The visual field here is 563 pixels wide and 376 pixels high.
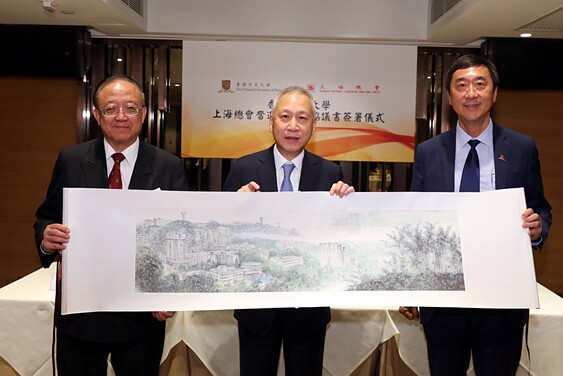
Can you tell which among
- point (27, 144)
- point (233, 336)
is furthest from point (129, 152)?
point (27, 144)

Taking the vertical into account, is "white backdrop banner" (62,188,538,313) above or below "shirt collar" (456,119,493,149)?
below

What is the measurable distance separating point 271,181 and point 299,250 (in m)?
0.29

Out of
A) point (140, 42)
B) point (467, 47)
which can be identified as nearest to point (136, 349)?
point (140, 42)

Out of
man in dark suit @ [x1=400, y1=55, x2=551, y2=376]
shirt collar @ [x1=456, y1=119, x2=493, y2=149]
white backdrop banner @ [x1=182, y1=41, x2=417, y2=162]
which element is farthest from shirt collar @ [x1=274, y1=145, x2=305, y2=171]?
white backdrop banner @ [x1=182, y1=41, x2=417, y2=162]

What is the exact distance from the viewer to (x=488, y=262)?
70.7 inches

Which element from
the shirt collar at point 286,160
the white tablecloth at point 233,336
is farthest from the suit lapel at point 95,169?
the white tablecloth at point 233,336

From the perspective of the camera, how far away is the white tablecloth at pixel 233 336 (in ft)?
7.96

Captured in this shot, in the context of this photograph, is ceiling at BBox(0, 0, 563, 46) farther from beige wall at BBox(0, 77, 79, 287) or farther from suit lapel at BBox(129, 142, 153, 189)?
suit lapel at BBox(129, 142, 153, 189)

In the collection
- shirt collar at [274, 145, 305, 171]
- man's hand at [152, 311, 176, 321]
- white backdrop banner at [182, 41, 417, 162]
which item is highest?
white backdrop banner at [182, 41, 417, 162]

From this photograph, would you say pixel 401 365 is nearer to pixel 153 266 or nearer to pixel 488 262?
pixel 488 262

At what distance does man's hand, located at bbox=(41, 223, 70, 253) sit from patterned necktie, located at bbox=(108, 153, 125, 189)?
0.76 ft

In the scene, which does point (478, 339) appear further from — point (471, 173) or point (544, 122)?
point (544, 122)

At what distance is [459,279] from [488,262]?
0.37ft

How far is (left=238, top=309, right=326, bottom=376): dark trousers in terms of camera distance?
74.8 inches
